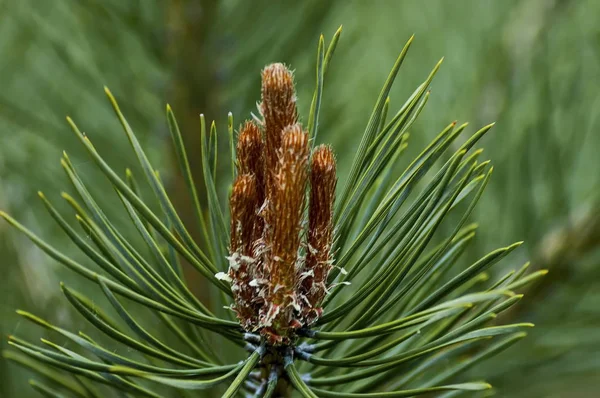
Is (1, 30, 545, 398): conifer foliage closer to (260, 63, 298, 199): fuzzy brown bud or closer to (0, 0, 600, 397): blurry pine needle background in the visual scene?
(260, 63, 298, 199): fuzzy brown bud

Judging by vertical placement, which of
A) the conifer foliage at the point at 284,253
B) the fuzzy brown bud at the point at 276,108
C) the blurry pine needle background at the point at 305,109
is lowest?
the conifer foliage at the point at 284,253

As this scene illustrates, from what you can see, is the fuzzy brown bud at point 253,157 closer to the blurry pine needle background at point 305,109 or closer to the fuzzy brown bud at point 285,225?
the fuzzy brown bud at point 285,225

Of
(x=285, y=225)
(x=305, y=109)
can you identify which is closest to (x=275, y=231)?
(x=285, y=225)

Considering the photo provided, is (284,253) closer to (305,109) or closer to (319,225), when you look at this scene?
(319,225)

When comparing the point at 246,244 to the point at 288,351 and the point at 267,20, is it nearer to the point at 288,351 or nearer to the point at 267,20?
the point at 288,351

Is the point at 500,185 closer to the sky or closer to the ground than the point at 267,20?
A: closer to the ground

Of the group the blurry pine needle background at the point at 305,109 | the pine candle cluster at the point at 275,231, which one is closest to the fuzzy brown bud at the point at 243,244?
the pine candle cluster at the point at 275,231

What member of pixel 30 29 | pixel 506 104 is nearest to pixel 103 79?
pixel 30 29
